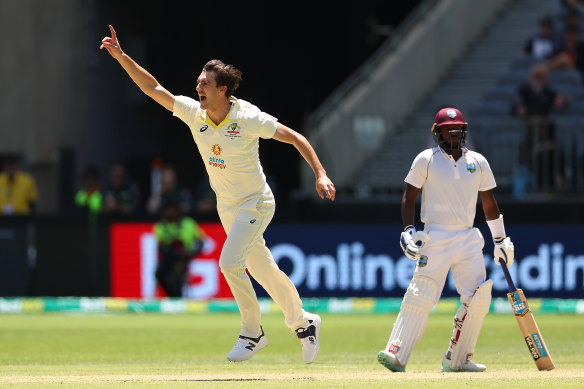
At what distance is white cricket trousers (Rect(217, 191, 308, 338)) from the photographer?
8367 millimetres

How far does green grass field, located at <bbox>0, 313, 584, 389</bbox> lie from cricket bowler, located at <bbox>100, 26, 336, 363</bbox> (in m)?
0.67

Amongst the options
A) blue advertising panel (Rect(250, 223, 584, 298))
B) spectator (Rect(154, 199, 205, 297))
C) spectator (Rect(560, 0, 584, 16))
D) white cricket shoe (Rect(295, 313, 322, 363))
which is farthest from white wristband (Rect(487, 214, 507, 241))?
spectator (Rect(560, 0, 584, 16))

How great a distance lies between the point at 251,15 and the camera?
73.6 ft

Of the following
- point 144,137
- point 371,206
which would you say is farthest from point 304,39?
point 371,206

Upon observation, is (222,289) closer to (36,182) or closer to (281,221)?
(281,221)

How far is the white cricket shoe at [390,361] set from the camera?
26.8 feet

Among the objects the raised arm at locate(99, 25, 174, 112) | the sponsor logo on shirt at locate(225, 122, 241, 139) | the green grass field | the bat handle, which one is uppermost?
the raised arm at locate(99, 25, 174, 112)

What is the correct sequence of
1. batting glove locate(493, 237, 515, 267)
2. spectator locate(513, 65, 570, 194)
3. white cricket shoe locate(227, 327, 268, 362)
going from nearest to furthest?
batting glove locate(493, 237, 515, 267) < white cricket shoe locate(227, 327, 268, 362) < spectator locate(513, 65, 570, 194)

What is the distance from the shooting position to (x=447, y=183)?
27.4ft

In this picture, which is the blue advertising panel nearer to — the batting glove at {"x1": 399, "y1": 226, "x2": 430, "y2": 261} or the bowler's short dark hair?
the batting glove at {"x1": 399, "y1": 226, "x2": 430, "y2": 261}

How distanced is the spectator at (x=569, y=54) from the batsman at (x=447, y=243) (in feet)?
35.3

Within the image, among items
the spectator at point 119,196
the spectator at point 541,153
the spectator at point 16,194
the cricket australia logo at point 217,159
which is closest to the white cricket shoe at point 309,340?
the cricket australia logo at point 217,159

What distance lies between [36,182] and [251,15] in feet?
18.0

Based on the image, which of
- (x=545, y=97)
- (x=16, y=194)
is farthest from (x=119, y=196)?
(x=545, y=97)
